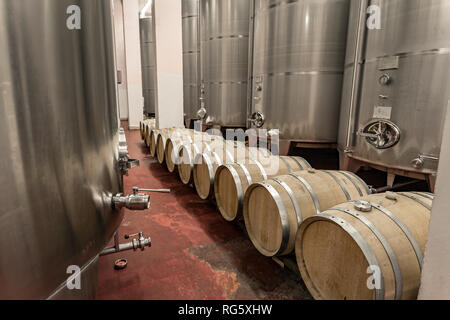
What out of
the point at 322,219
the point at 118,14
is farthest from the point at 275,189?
the point at 118,14

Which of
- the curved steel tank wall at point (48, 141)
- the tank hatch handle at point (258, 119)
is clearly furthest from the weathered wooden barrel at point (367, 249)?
the tank hatch handle at point (258, 119)

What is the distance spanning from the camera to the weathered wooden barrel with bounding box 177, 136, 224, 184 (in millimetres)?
3783

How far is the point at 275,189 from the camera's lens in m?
2.17

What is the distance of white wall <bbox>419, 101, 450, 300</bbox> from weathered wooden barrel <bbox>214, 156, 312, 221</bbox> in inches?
63.8

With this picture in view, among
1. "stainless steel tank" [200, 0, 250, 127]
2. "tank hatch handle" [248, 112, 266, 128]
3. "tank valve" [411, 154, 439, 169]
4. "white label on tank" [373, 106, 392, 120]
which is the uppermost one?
"stainless steel tank" [200, 0, 250, 127]

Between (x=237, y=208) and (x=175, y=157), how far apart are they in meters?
1.91

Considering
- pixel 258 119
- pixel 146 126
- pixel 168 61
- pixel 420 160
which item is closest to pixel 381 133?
pixel 420 160

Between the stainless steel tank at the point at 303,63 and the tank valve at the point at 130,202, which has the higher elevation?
the stainless steel tank at the point at 303,63

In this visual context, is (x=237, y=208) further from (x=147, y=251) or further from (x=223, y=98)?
(x=223, y=98)

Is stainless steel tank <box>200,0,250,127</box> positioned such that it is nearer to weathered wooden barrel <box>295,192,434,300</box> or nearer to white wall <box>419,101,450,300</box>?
weathered wooden barrel <box>295,192,434,300</box>

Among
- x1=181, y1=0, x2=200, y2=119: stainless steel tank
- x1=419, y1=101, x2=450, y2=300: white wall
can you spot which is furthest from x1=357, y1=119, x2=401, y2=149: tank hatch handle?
x1=181, y1=0, x2=200, y2=119: stainless steel tank

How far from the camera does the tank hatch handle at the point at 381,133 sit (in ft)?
10.4

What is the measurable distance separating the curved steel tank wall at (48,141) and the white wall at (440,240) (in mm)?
1493

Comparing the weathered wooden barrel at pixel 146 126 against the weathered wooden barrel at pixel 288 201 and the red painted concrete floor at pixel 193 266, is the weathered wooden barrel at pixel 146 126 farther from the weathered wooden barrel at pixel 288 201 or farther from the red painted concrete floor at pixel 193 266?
the weathered wooden barrel at pixel 288 201
